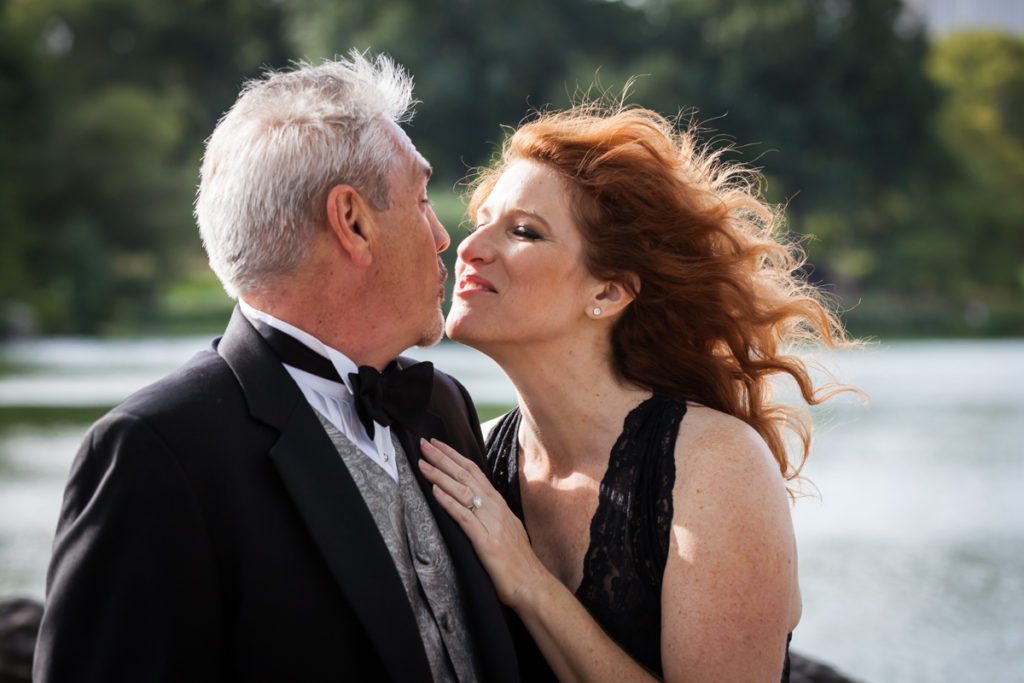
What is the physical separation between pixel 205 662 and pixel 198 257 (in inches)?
1636

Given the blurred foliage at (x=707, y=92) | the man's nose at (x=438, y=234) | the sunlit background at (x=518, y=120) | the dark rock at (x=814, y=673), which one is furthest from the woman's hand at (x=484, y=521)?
the blurred foliage at (x=707, y=92)

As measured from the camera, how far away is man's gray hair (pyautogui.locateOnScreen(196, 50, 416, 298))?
2.24 m

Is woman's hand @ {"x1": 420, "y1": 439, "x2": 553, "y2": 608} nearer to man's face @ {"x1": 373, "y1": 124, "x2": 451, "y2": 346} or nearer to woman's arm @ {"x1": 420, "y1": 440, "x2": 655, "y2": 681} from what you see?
woman's arm @ {"x1": 420, "y1": 440, "x2": 655, "y2": 681}

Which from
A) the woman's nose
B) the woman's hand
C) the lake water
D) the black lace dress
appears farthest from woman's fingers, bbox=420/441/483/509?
the lake water

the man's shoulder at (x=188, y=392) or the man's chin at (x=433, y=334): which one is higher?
the man's chin at (x=433, y=334)

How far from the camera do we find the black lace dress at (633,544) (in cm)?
281

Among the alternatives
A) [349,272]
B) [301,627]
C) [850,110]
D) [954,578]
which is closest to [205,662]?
[301,627]

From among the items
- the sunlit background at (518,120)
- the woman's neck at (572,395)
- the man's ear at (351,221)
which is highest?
the sunlit background at (518,120)

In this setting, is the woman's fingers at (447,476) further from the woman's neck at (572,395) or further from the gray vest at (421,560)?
the woman's neck at (572,395)

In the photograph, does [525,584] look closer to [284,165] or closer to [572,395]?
[572,395]

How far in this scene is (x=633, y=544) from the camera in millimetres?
2844

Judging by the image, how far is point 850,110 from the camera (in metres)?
50.7

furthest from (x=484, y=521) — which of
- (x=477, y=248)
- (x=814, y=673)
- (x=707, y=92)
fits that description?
(x=707, y=92)

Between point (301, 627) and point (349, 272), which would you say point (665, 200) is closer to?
point (349, 272)
